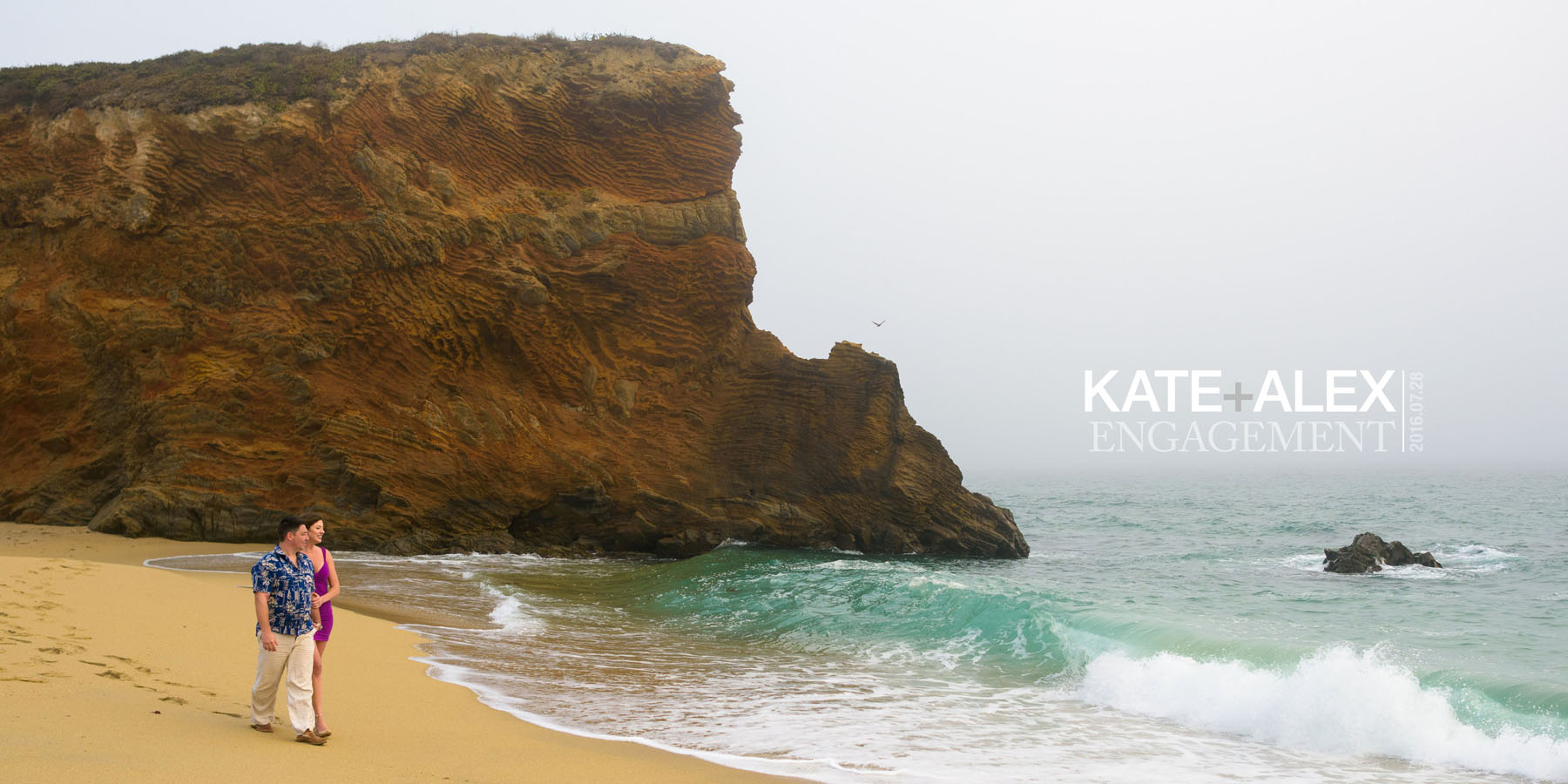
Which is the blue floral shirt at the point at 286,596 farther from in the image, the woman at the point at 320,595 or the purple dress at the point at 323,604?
the purple dress at the point at 323,604

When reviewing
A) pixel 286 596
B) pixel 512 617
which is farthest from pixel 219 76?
pixel 286 596

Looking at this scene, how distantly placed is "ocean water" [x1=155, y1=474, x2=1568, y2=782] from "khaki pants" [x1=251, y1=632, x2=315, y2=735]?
1.97m

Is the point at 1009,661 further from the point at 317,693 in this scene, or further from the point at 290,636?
the point at 290,636

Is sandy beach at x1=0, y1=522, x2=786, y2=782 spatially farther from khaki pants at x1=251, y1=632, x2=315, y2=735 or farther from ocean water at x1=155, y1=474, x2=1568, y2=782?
ocean water at x1=155, y1=474, x2=1568, y2=782

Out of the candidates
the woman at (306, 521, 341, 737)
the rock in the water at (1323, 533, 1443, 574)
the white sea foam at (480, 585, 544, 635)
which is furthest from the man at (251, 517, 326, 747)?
the rock in the water at (1323, 533, 1443, 574)

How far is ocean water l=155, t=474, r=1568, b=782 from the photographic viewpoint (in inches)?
305

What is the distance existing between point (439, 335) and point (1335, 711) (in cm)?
1695

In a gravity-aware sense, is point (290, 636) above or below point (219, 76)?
below

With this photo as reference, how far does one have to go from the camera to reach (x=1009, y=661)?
38.0 ft

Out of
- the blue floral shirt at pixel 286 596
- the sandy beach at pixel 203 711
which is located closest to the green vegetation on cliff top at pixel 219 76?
the sandy beach at pixel 203 711

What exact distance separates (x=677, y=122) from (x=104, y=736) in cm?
2001

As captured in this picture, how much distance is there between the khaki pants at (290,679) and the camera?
5855mm

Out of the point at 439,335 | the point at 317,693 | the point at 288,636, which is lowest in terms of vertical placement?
the point at 317,693

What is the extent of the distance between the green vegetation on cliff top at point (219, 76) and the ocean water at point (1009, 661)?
997 cm
